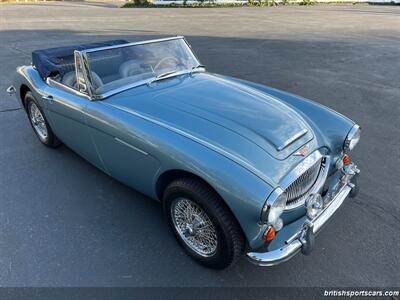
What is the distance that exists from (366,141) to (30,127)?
4984 millimetres

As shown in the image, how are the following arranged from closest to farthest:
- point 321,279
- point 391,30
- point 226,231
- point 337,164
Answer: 1. point 226,231
2. point 321,279
3. point 337,164
4. point 391,30

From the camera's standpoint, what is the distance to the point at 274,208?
1.96 meters

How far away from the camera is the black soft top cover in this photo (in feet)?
12.2

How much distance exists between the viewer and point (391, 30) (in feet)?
46.1

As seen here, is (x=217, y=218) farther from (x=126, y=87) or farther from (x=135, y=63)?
(x=135, y=63)

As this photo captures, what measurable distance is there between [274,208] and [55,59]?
3.46 metres

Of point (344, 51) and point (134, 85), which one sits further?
point (344, 51)

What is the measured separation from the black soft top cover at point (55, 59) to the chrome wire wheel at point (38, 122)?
54cm

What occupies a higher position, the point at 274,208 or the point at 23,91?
the point at 23,91

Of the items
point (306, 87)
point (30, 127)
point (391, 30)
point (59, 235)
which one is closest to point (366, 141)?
point (306, 87)

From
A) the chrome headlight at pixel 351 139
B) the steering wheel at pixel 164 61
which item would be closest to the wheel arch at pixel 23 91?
the steering wheel at pixel 164 61

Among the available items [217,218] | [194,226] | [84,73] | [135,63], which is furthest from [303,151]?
[84,73]

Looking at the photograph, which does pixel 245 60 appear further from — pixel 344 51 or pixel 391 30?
pixel 391 30

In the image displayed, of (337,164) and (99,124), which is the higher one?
(99,124)
